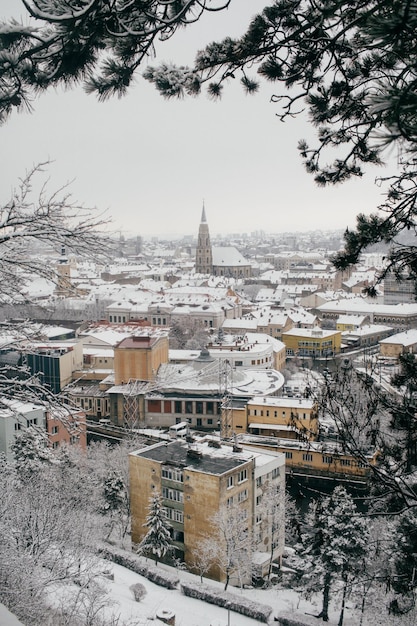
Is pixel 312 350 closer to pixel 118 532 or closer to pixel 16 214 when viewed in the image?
pixel 118 532

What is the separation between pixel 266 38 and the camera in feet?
9.50

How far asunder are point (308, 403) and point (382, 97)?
15.6m

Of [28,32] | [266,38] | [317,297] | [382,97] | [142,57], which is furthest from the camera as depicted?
[317,297]

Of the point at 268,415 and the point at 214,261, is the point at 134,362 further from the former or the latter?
the point at 214,261

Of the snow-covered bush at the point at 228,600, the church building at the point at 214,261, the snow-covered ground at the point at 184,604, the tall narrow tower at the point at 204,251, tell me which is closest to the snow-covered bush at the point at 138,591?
the snow-covered ground at the point at 184,604

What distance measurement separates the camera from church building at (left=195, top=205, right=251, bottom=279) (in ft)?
199

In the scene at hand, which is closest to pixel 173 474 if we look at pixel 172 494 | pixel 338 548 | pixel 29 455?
pixel 172 494

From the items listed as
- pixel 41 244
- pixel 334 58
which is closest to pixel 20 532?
pixel 41 244

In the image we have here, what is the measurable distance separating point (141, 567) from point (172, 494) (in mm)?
1623

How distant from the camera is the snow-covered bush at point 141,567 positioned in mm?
9594

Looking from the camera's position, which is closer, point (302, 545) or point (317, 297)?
point (302, 545)

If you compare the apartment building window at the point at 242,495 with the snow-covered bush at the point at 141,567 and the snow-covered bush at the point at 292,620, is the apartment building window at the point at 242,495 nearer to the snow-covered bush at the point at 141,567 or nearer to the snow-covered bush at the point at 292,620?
the snow-covered bush at the point at 141,567

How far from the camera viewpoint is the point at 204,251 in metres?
61.0

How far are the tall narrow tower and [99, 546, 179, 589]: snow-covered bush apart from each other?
51248 mm
